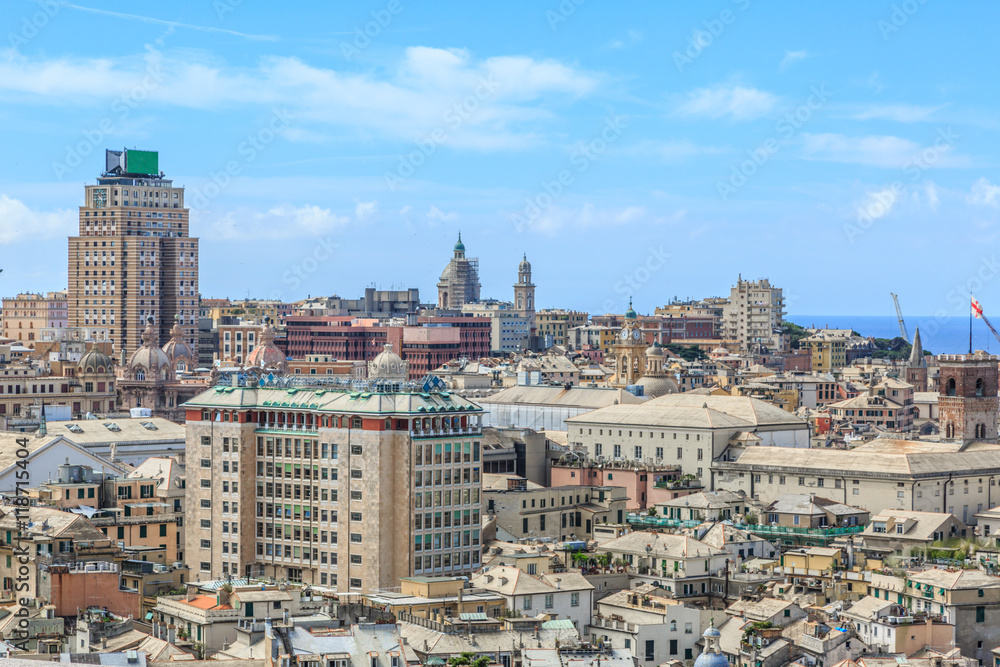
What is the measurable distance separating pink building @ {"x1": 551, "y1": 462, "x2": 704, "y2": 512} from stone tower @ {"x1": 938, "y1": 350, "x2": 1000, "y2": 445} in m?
27.0

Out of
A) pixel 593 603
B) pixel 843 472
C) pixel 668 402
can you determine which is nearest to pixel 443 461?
pixel 593 603

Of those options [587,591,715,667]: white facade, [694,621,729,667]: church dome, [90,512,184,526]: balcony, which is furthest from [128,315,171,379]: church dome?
[694,621,729,667]: church dome

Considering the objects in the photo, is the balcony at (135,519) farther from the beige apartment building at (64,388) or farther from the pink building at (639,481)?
the beige apartment building at (64,388)

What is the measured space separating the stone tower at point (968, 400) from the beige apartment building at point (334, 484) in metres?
56.3

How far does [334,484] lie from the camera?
3848 inches

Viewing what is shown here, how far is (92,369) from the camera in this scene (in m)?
187

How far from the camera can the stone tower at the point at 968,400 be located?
146m

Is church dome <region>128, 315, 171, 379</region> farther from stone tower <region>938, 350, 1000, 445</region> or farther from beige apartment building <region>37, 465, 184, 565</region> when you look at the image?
stone tower <region>938, 350, 1000, 445</region>

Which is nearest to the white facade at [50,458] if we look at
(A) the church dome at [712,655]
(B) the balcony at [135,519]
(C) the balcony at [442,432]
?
(B) the balcony at [135,519]

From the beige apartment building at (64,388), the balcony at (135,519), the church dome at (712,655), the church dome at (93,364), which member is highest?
the church dome at (93,364)

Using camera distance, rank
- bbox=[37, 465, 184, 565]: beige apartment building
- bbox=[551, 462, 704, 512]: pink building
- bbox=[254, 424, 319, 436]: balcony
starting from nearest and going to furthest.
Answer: bbox=[254, 424, 319, 436]: balcony → bbox=[37, 465, 184, 565]: beige apartment building → bbox=[551, 462, 704, 512]: pink building

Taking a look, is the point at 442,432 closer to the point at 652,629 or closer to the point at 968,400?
the point at 652,629

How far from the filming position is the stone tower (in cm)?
14600

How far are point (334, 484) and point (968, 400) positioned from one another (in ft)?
217
